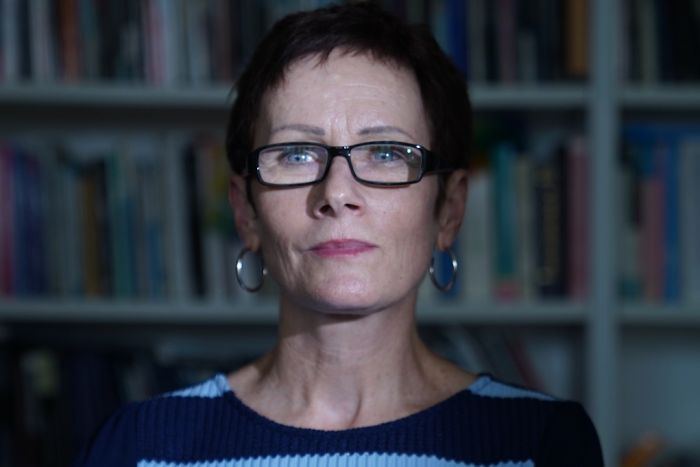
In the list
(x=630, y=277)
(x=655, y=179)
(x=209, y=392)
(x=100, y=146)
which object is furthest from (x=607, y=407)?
(x=100, y=146)

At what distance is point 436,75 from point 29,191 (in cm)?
118

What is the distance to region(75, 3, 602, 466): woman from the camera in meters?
1.02

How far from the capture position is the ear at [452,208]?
1.13 m

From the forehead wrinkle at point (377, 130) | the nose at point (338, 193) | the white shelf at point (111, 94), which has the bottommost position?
the nose at point (338, 193)

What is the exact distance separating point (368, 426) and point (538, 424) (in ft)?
0.59

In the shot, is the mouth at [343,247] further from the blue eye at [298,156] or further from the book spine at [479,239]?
the book spine at [479,239]

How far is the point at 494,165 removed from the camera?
77.5 inches

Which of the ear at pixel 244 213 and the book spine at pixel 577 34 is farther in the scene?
the book spine at pixel 577 34

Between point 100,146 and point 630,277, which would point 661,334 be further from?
point 100,146

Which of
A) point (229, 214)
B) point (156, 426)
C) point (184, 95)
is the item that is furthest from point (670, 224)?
point (156, 426)

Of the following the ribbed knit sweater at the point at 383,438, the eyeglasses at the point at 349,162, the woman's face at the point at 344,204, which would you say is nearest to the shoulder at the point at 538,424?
the ribbed knit sweater at the point at 383,438

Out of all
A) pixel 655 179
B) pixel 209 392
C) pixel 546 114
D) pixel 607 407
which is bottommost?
pixel 607 407

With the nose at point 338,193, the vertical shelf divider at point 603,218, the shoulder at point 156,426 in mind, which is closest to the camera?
the nose at point 338,193

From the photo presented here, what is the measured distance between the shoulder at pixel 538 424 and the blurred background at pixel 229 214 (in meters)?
0.85
